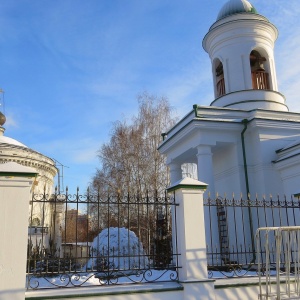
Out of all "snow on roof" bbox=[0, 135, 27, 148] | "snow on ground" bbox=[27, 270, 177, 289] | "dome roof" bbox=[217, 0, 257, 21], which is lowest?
"snow on ground" bbox=[27, 270, 177, 289]

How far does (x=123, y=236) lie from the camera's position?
34.3 ft

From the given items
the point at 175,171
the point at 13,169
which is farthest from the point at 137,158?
the point at 13,169

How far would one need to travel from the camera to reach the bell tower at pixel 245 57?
1341cm

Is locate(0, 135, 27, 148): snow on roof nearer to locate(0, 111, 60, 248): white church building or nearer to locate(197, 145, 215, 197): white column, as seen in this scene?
locate(0, 111, 60, 248): white church building

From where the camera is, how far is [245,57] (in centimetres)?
1370

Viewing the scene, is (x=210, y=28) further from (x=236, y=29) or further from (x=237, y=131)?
(x=237, y=131)

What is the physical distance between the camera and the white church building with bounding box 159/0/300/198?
37.4ft

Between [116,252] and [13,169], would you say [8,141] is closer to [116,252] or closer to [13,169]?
[116,252]

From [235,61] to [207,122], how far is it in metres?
3.70

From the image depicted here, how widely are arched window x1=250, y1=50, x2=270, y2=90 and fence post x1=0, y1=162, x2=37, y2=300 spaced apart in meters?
10.7

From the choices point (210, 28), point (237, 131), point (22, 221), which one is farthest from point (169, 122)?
point (22, 221)

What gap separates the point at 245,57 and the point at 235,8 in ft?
7.46

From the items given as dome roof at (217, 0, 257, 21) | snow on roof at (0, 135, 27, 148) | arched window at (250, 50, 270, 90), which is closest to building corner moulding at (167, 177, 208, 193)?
arched window at (250, 50, 270, 90)

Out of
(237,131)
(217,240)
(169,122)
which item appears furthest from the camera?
(169,122)
